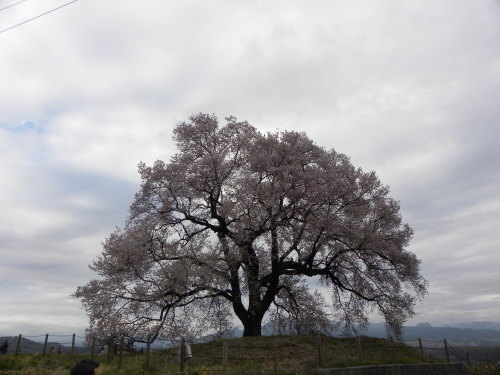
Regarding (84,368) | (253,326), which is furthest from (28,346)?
(84,368)

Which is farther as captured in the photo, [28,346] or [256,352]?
[28,346]

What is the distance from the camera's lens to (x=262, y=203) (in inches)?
1093

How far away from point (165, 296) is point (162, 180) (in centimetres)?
787

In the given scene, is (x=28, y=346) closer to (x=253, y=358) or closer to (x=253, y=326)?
(x=253, y=326)

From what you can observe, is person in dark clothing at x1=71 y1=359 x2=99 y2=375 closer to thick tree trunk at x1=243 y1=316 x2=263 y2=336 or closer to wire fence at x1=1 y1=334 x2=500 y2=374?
wire fence at x1=1 y1=334 x2=500 y2=374

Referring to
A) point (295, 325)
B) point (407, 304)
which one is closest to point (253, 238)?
point (295, 325)

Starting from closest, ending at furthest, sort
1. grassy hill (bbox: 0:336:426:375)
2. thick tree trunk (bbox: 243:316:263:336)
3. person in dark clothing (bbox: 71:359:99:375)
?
person in dark clothing (bbox: 71:359:99:375) < grassy hill (bbox: 0:336:426:375) < thick tree trunk (bbox: 243:316:263:336)

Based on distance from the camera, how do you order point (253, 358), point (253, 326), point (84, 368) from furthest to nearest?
point (253, 326) < point (253, 358) < point (84, 368)

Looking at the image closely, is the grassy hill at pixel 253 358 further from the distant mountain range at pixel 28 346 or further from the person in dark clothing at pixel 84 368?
the person in dark clothing at pixel 84 368

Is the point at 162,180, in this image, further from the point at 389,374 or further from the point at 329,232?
the point at 389,374

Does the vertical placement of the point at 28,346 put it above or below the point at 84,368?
above

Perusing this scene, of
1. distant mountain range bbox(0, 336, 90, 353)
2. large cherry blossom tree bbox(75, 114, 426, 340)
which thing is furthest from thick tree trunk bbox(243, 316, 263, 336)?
distant mountain range bbox(0, 336, 90, 353)

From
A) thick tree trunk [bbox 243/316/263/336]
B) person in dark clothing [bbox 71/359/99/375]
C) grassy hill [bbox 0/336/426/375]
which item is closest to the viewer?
person in dark clothing [bbox 71/359/99/375]

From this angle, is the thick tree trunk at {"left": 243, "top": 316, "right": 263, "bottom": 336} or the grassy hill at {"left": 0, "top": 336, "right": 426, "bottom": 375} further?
the thick tree trunk at {"left": 243, "top": 316, "right": 263, "bottom": 336}
